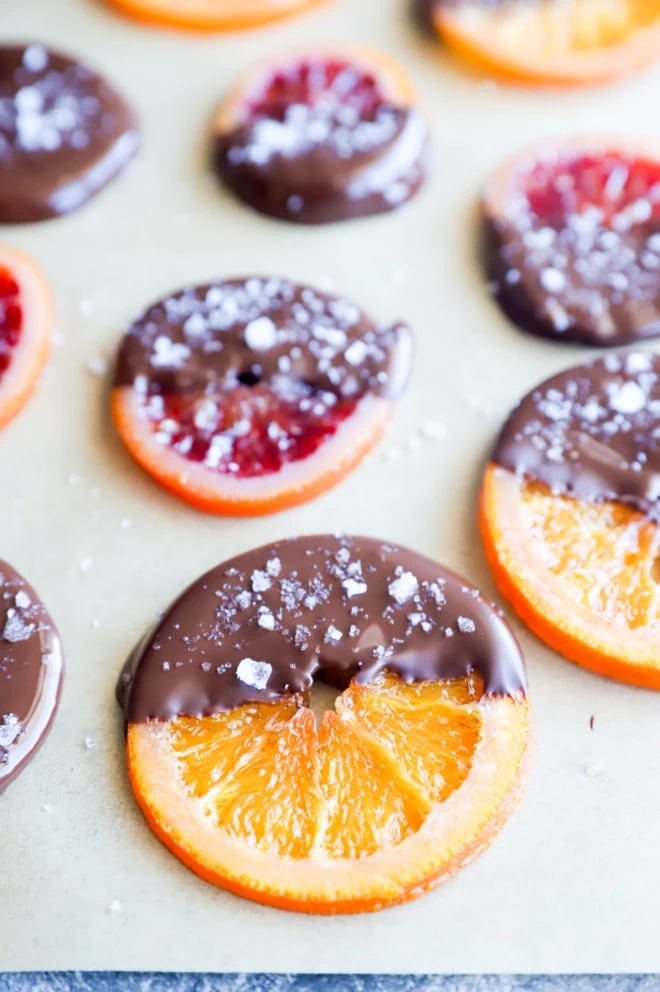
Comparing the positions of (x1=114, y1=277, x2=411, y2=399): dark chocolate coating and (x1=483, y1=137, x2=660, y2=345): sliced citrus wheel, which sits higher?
(x1=483, y1=137, x2=660, y2=345): sliced citrus wheel

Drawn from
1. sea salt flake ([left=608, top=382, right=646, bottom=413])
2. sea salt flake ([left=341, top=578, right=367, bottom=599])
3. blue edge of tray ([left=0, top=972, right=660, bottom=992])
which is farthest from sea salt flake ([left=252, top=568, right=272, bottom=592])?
sea salt flake ([left=608, top=382, right=646, bottom=413])

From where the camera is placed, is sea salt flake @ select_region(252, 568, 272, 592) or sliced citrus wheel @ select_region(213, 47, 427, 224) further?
sliced citrus wheel @ select_region(213, 47, 427, 224)

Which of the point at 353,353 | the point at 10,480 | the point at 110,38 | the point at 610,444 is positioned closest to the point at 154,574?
the point at 10,480

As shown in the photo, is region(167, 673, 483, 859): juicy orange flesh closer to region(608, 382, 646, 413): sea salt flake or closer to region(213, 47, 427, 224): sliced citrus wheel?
region(608, 382, 646, 413): sea salt flake

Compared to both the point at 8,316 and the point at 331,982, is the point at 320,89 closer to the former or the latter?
the point at 8,316

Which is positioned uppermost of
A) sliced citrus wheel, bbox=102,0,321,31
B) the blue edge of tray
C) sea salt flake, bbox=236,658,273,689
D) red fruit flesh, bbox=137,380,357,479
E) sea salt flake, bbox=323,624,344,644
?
sliced citrus wheel, bbox=102,0,321,31

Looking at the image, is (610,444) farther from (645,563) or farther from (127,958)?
Result: (127,958)

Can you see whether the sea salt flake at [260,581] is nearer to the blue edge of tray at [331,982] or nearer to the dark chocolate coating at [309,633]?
the dark chocolate coating at [309,633]
